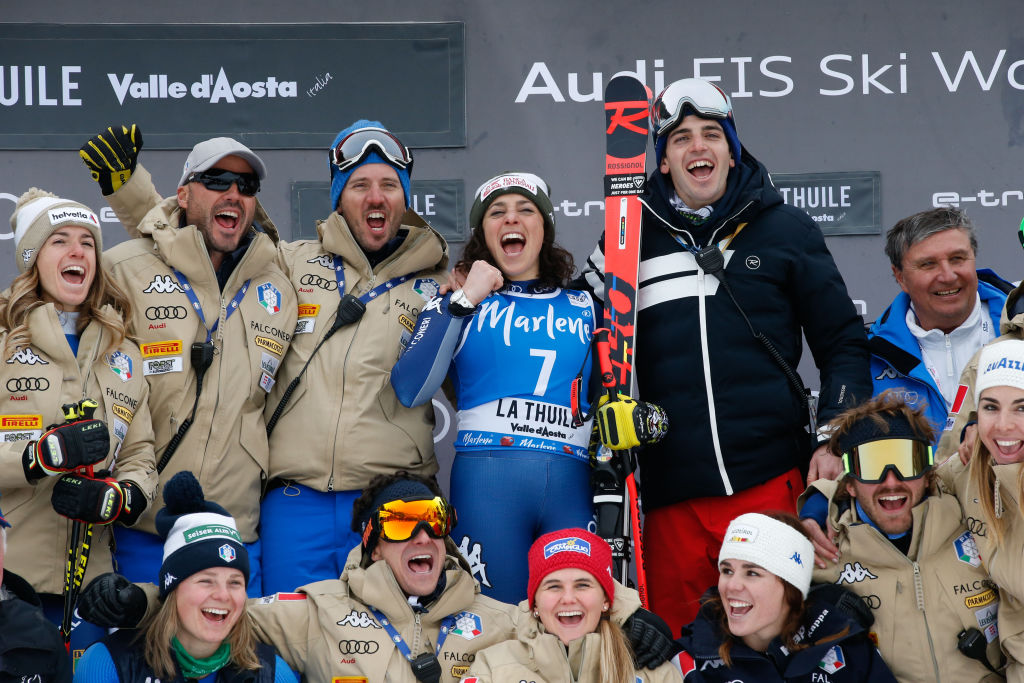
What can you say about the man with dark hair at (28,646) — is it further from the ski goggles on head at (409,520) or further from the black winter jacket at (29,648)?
the ski goggles on head at (409,520)

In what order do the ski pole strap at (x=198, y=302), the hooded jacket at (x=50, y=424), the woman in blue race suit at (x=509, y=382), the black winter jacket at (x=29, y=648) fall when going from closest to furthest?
the black winter jacket at (x=29, y=648) < the hooded jacket at (x=50, y=424) < the woman in blue race suit at (x=509, y=382) < the ski pole strap at (x=198, y=302)

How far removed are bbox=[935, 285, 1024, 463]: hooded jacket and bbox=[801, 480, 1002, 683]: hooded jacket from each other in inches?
10.7

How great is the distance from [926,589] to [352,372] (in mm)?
2096

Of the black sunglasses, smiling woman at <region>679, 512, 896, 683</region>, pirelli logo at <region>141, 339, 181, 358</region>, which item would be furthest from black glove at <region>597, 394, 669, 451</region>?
the black sunglasses

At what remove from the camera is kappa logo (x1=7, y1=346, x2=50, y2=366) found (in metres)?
3.99

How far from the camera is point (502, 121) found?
5711 millimetres

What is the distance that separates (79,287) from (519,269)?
4.98ft

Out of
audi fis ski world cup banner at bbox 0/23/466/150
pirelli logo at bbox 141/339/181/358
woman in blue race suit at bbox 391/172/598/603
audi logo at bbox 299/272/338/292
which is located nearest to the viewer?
woman in blue race suit at bbox 391/172/598/603

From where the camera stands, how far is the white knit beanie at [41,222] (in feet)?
13.5

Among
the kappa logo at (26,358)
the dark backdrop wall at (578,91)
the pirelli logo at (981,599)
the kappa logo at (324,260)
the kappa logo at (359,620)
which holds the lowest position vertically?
the kappa logo at (359,620)

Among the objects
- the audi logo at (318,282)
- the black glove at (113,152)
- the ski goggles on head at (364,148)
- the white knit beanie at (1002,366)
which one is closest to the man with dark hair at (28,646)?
the audi logo at (318,282)

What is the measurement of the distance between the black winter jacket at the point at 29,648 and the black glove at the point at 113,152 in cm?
179

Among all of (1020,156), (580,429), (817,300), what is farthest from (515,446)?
(1020,156)

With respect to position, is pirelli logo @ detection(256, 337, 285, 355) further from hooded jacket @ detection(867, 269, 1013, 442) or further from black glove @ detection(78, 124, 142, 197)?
hooded jacket @ detection(867, 269, 1013, 442)
